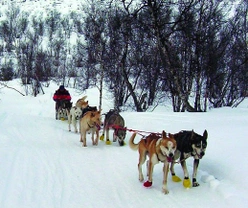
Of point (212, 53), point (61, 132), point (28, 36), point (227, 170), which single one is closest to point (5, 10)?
point (28, 36)

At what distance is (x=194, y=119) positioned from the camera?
884 cm

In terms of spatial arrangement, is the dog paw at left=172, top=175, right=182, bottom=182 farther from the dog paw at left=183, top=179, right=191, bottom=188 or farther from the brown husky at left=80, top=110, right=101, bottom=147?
the brown husky at left=80, top=110, right=101, bottom=147

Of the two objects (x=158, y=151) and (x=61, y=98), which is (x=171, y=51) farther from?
(x=158, y=151)

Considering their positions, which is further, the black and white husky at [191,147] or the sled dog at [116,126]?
the sled dog at [116,126]

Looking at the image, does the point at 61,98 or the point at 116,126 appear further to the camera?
the point at 61,98

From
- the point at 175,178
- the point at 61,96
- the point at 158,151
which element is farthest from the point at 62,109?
the point at 158,151

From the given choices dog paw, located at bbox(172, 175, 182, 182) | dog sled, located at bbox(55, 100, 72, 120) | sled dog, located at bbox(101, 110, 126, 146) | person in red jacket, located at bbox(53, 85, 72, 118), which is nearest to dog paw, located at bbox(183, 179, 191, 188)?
dog paw, located at bbox(172, 175, 182, 182)

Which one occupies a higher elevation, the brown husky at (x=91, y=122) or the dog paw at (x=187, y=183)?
the brown husky at (x=91, y=122)

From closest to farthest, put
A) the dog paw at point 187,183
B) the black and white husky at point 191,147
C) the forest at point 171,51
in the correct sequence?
1. the black and white husky at point 191,147
2. the dog paw at point 187,183
3. the forest at point 171,51

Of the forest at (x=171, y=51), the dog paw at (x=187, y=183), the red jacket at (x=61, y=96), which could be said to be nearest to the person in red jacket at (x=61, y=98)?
the red jacket at (x=61, y=96)

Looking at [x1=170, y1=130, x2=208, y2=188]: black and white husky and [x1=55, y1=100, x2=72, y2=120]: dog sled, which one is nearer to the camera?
[x1=170, y1=130, x2=208, y2=188]: black and white husky

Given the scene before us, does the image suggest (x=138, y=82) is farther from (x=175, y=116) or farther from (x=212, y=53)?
(x=175, y=116)

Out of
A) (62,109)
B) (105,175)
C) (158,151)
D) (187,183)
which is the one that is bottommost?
(105,175)

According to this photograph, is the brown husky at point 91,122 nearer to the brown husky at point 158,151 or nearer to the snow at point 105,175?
the snow at point 105,175
